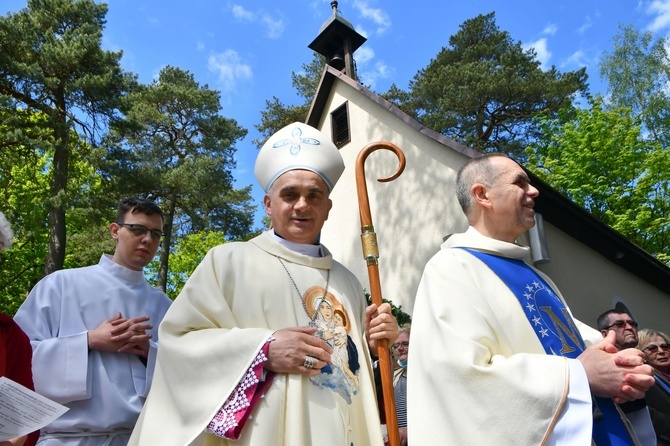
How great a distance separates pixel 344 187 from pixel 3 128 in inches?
377

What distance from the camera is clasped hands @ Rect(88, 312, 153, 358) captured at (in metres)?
3.37

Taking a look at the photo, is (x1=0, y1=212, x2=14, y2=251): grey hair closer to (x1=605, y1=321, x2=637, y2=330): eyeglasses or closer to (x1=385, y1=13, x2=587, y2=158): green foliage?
(x1=605, y1=321, x2=637, y2=330): eyeglasses

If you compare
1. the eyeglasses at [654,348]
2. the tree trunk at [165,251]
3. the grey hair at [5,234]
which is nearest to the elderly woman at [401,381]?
the eyeglasses at [654,348]

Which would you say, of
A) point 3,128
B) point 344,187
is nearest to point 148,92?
point 3,128

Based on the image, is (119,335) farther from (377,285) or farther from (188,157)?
(188,157)

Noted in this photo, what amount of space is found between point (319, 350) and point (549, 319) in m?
1.07

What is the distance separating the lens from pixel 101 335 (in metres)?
3.38

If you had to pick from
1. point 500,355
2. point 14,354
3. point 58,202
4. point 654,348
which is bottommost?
point 500,355

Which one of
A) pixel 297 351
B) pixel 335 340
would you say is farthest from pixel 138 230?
pixel 297 351

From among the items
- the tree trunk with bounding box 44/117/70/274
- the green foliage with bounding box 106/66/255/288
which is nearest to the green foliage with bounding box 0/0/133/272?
the tree trunk with bounding box 44/117/70/274

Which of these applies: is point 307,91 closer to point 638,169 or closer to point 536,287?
point 638,169

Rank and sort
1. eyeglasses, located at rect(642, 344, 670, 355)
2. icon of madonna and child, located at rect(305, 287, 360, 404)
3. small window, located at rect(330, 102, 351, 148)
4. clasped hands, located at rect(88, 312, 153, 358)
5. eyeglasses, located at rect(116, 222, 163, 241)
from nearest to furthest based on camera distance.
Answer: icon of madonna and child, located at rect(305, 287, 360, 404)
clasped hands, located at rect(88, 312, 153, 358)
eyeglasses, located at rect(116, 222, 163, 241)
eyeglasses, located at rect(642, 344, 670, 355)
small window, located at rect(330, 102, 351, 148)

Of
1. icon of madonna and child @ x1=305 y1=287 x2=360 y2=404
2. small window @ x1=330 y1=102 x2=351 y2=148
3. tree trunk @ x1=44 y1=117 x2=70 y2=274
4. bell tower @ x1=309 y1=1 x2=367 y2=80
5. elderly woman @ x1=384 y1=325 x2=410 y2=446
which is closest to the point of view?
icon of madonna and child @ x1=305 y1=287 x2=360 y2=404

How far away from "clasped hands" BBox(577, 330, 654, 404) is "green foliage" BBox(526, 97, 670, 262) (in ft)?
54.5
